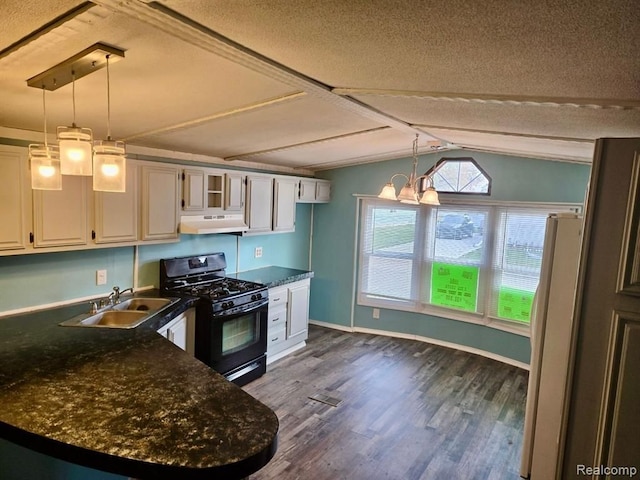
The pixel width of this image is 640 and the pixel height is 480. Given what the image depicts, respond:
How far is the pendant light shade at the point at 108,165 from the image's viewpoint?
1.75 m

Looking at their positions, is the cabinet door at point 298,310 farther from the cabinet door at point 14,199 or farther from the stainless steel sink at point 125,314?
the cabinet door at point 14,199

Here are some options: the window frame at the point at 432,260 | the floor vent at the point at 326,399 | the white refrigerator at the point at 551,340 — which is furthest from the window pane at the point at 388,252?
the white refrigerator at the point at 551,340

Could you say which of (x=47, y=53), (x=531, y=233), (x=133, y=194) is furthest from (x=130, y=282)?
(x=531, y=233)

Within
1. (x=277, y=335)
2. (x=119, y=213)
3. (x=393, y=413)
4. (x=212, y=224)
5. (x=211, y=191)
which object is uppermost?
(x=211, y=191)

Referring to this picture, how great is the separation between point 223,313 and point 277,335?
1182 millimetres

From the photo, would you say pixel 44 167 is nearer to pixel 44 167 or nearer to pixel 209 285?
pixel 44 167

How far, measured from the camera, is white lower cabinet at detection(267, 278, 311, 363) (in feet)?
15.2

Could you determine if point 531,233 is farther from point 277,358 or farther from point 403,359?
point 277,358

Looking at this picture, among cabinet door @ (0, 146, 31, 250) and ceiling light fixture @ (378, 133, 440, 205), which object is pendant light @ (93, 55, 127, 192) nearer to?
cabinet door @ (0, 146, 31, 250)

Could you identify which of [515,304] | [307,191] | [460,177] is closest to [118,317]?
[307,191]

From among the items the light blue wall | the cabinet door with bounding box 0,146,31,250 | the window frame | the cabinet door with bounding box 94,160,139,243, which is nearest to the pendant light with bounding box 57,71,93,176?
the cabinet door with bounding box 0,146,31,250

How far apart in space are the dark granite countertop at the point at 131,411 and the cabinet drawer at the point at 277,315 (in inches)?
91.2

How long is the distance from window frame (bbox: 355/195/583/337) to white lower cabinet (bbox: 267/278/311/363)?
3.70ft

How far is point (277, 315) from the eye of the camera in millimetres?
4699
